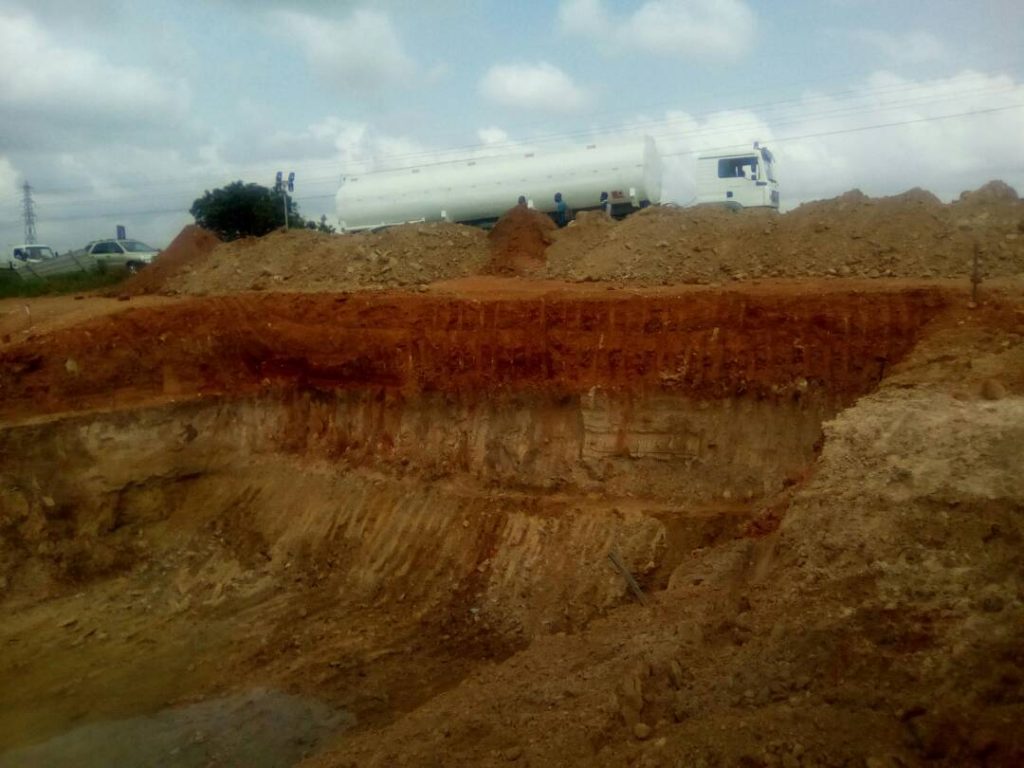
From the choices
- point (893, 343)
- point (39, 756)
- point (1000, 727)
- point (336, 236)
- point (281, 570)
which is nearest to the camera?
point (1000, 727)

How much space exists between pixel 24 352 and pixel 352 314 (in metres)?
5.19

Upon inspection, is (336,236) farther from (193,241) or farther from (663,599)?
(663,599)

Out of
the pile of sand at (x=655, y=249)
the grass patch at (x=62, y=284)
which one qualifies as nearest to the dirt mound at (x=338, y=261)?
the pile of sand at (x=655, y=249)

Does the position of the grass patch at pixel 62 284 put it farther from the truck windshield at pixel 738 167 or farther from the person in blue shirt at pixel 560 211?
the truck windshield at pixel 738 167

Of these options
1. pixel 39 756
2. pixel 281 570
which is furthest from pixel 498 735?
pixel 281 570

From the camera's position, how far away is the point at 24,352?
1413cm

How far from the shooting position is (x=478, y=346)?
13375 mm

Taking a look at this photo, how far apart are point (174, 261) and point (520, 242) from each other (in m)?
8.19

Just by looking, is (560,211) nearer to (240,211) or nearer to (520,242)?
(520,242)

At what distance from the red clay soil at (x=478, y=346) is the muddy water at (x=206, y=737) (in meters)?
5.17

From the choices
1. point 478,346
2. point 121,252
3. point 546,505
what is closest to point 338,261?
point 478,346

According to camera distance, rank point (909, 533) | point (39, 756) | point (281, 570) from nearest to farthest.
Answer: point (909, 533) → point (39, 756) → point (281, 570)

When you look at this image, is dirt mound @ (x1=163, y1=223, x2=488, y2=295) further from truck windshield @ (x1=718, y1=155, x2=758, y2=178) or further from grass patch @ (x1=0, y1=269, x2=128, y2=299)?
truck windshield @ (x1=718, y1=155, x2=758, y2=178)

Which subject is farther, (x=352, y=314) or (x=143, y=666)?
(x=352, y=314)
